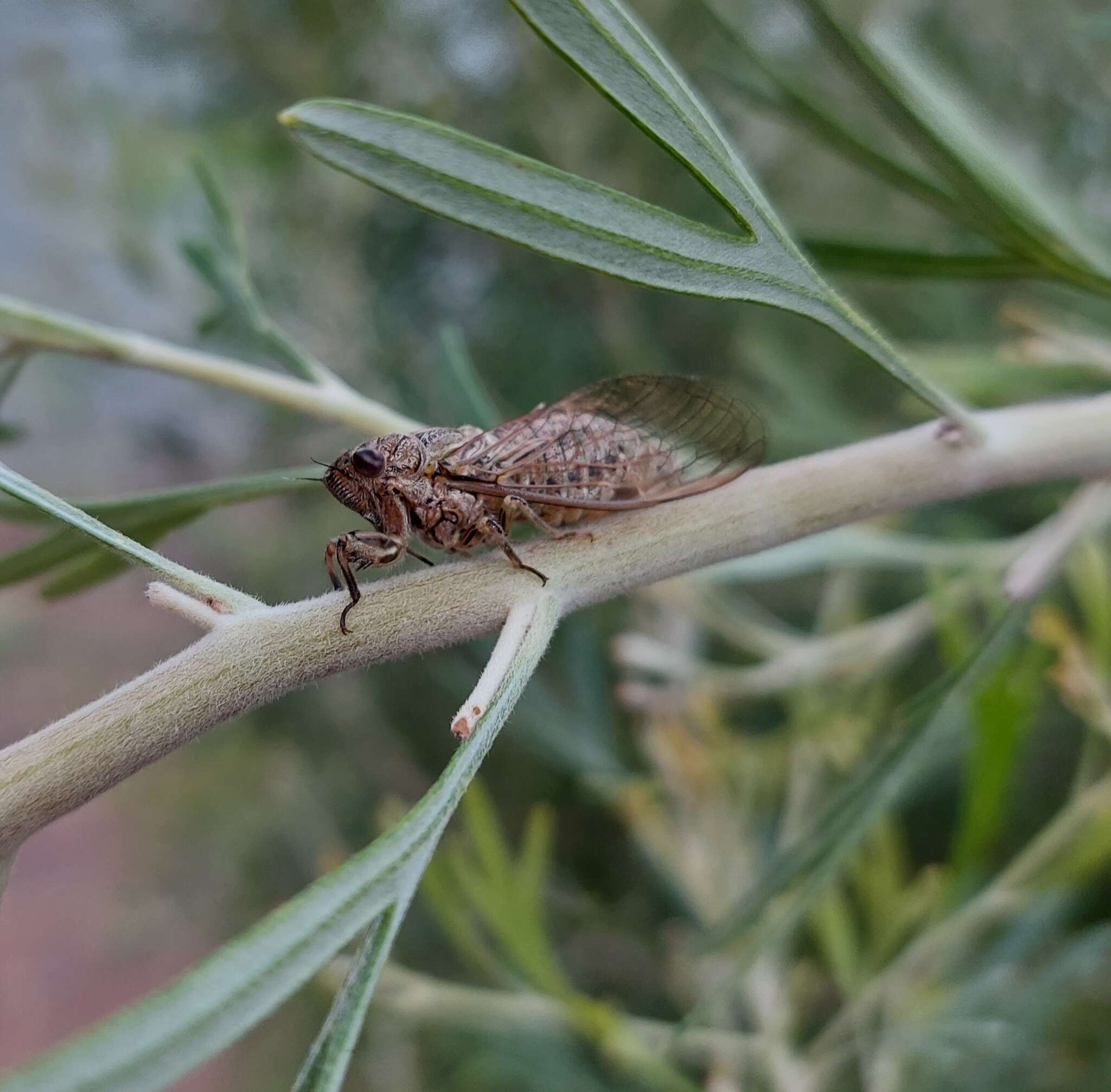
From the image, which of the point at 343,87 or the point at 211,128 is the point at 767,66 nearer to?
the point at 343,87

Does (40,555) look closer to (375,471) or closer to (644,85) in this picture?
(375,471)

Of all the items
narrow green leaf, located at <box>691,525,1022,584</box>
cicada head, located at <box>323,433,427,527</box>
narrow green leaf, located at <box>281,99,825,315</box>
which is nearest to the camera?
narrow green leaf, located at <box>281,99,825,315</box>

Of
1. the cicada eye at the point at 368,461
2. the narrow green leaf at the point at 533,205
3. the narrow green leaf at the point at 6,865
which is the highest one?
the cicada eye at the point at 368,461

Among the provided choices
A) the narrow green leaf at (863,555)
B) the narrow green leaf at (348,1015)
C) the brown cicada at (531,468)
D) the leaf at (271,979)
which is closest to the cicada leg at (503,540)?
the brown cicada at (531,468)

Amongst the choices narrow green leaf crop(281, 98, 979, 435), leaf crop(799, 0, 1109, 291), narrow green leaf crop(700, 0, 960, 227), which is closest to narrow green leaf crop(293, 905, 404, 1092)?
narrow green leaf crop(281, 98, 979, 435)

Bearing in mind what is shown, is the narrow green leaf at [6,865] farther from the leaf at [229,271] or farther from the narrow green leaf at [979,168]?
the narrow green leaf at [979,168]

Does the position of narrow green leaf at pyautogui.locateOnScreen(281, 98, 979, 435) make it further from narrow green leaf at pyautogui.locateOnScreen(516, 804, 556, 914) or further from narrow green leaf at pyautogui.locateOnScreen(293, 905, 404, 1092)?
narrow green leaf at pyautogui.locateOnScreen(516, 804, 556, 914)
